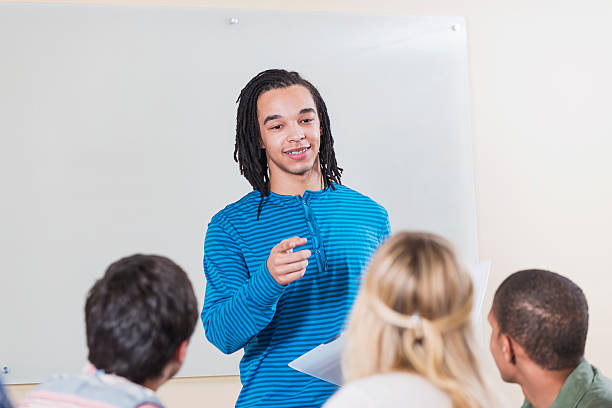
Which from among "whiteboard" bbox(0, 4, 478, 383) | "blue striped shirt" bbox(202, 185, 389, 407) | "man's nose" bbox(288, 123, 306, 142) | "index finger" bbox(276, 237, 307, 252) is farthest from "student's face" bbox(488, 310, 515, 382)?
"whiteboard" bbox(0, 4, 478, 383)

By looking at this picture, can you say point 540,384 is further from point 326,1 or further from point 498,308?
point 326,1

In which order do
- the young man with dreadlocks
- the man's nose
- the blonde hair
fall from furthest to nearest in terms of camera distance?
the man's nose < the young man with dreadlocks < the blonde hair

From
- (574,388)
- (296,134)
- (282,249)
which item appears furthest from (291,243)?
(574,388)

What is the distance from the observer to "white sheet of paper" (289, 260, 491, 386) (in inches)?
50.7

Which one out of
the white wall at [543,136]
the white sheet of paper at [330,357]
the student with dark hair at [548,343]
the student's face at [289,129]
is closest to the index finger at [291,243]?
the white sheet of paper at [330,357]

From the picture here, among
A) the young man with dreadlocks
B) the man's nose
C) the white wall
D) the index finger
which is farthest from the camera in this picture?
the white wall

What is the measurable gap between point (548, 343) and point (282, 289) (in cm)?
52

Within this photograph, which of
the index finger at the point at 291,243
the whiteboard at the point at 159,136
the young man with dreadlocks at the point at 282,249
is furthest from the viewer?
the whiteboard at the point at 159,136

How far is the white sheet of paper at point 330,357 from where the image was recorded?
1.29m

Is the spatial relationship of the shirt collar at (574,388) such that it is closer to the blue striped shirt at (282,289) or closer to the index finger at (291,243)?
the blue striped shirt at (282,289)

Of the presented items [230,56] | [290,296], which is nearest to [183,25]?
[230,56]

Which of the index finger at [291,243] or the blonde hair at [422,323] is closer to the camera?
the blonde hair at [422,323]

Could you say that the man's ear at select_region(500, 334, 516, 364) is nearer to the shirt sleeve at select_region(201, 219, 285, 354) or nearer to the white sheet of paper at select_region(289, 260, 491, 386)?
the white sheet of paper at select_region(289, 260, 491, 386)

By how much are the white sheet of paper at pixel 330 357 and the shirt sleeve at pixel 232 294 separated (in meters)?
0.11
